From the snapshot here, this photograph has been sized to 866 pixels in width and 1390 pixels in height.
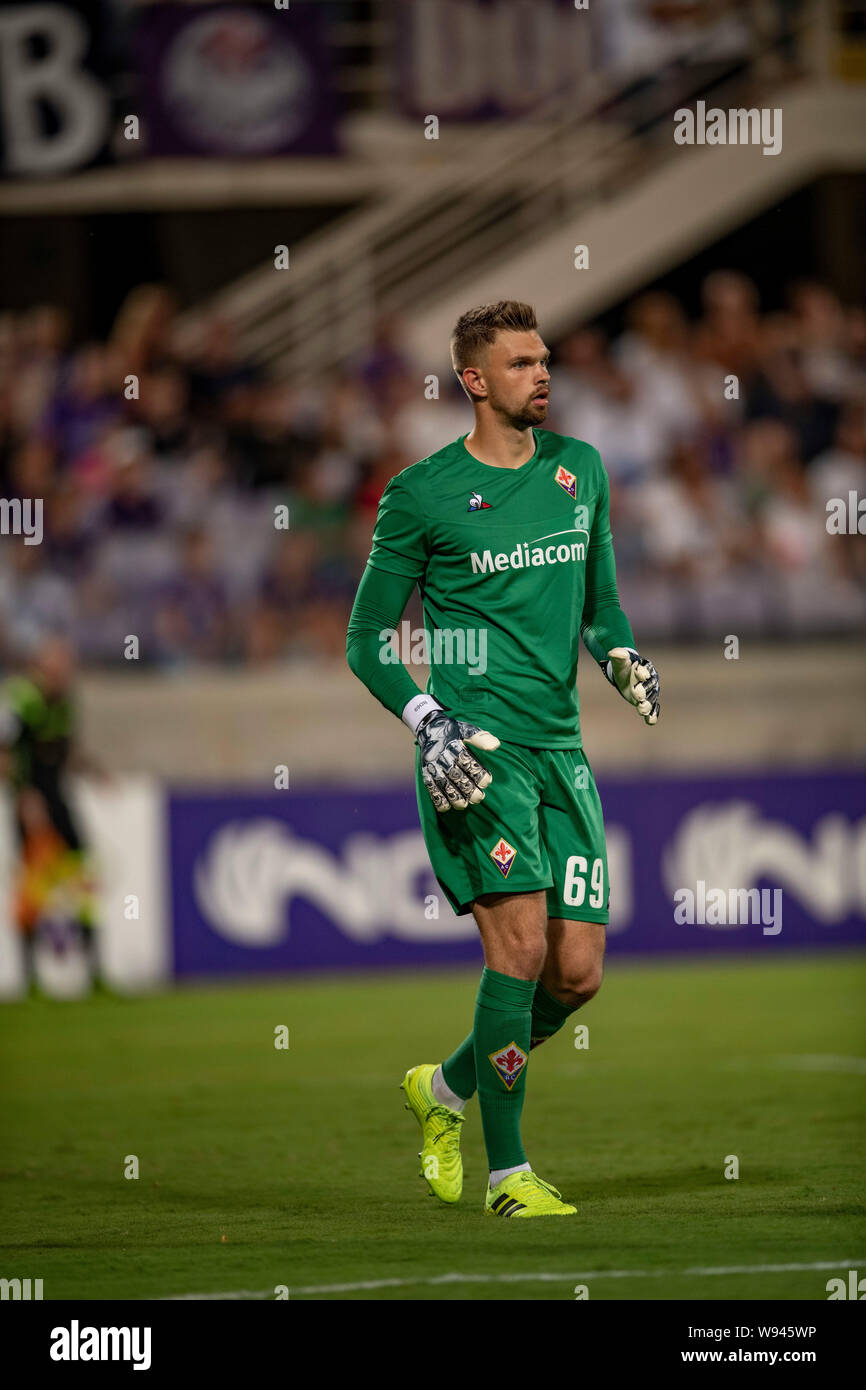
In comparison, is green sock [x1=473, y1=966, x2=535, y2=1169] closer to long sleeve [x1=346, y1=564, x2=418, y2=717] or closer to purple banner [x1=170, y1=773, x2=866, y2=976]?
long sleeve [x1=346, y1=564, x2=418, y2=717]

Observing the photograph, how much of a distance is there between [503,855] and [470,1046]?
652mm

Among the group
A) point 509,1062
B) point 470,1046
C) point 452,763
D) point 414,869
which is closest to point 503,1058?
point 509,1062

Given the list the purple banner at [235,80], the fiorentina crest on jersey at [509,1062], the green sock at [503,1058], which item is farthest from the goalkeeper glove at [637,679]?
the purple banner at [235,80]

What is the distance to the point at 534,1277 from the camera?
4664 millimetres

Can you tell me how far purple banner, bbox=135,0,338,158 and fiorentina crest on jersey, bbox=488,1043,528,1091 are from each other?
12624 millimetres

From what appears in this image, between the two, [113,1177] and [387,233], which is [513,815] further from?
[387,233]

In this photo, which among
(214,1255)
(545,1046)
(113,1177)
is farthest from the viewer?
(545,1046)

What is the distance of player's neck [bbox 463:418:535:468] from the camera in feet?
18.5

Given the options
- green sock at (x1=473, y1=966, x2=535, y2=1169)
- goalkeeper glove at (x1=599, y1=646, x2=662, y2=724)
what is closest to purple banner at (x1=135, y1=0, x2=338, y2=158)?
goalkeeper glove at (x1=599, y1=646, x2=662, y2=724)

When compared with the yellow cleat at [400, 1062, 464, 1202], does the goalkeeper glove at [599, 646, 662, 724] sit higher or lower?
higher

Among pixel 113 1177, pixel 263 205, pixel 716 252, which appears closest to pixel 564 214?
pixel 716 252

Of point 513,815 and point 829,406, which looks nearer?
point 513,815

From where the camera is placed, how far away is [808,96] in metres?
16.9
